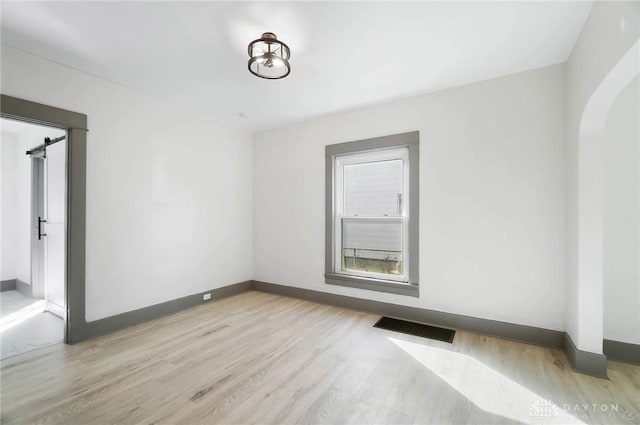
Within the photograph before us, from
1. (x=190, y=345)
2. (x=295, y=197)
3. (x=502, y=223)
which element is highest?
(x=295, y=197)

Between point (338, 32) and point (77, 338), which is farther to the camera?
point (77, 338)

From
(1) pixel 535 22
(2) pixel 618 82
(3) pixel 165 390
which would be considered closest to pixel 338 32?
(1) pixel 535 22

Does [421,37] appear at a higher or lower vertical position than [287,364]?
higher

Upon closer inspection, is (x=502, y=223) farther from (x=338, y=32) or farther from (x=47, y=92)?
(x=47, y=92)

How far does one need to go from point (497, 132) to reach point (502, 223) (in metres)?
0.98

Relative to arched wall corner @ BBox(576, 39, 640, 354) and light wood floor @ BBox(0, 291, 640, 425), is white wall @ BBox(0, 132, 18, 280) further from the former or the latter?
arched wall corner @ BBox(576, 39, 640, 354)

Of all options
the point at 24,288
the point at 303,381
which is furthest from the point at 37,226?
the point at 303,381

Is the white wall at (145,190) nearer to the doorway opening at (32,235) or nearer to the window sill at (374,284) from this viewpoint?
the doorway opening at (32,235)

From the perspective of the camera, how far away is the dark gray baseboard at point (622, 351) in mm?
2361

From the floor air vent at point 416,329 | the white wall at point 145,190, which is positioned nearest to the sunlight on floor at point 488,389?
the floor air vent at point 416,329

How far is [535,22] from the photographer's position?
2125 mm

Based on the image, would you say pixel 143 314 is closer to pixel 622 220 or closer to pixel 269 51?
pixel 269 51

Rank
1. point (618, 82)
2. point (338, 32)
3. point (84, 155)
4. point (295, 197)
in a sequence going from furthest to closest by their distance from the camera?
point (295, 197) < point (84, 155) < point (338, 32) < point (618, 82)

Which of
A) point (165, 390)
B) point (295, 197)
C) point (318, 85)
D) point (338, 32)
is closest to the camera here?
point (165, 390)
